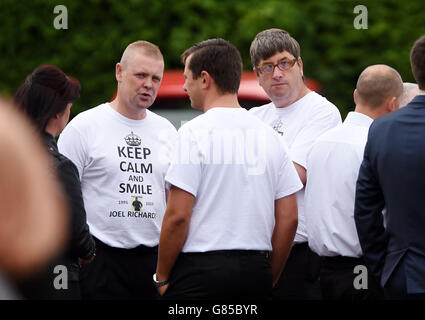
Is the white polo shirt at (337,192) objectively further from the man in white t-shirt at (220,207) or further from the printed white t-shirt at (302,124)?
the man in white t-shirt at (220,207)

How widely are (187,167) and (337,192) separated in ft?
2.95

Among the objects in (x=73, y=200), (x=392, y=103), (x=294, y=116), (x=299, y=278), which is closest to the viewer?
(x=73, y=200)

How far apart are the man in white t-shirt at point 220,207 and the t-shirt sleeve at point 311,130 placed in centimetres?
65

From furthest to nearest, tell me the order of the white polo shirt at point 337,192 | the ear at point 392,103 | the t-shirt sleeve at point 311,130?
the t-shirt sleeve at point 311,130
the ear at point 392,103
the white polo shirt at point 337,192

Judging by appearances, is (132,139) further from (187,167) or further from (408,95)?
(408,95)

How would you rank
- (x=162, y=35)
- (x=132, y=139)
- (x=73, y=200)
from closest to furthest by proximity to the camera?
(x=73, y=200) < (x=132, y=139) < (x=162, y=35)

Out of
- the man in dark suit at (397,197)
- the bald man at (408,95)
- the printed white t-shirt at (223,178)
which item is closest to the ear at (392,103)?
the bald man at (408,95)

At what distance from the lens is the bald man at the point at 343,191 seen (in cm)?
383

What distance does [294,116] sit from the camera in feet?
14.1

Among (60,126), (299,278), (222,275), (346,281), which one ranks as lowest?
(299,278)

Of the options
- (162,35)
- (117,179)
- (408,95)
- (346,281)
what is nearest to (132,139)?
(117,179)

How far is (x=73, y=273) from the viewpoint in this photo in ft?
13.4
